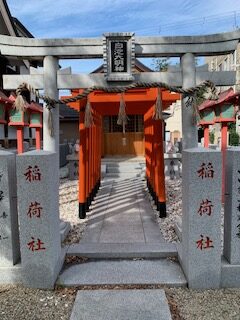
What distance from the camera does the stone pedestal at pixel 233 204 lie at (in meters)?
3.52

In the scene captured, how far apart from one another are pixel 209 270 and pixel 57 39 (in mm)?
3967

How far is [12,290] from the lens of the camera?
143 inches

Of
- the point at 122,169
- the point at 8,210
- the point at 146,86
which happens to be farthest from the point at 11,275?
the point at 122,169

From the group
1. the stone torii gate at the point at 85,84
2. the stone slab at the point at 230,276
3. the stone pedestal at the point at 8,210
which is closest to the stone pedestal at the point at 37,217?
the stone torii gate at the point at 85,84

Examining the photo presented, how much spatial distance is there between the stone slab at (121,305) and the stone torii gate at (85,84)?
0.54 metres

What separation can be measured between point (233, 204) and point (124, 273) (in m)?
1.71

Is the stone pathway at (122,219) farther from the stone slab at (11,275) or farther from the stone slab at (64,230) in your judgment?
the stone slab at (11,275)

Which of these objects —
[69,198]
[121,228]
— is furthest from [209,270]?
[69,198]

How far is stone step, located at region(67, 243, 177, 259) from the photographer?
4.40 metres

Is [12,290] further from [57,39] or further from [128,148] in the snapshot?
[128,148]

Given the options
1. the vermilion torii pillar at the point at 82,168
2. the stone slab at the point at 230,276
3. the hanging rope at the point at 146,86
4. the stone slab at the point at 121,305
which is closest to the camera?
the stone slab at the point at 121,305

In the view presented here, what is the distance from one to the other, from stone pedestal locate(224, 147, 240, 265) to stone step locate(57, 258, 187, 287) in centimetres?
73

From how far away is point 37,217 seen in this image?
11.9 feet

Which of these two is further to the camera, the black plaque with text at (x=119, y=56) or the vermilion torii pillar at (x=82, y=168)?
the vermilion torii pillar at (x=82, y=168)
